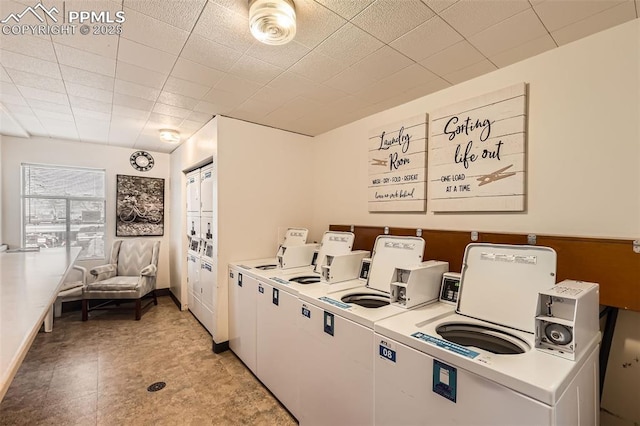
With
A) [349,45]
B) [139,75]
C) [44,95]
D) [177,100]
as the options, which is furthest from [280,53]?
[44,95]

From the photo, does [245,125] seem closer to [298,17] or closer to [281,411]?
[298,17]

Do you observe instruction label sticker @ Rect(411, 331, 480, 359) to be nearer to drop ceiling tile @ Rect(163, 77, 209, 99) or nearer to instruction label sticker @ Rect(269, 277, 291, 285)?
instruction label sticker @ Rect(269, 277, 291, 285)

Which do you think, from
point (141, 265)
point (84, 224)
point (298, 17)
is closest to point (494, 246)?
point (298, 17)

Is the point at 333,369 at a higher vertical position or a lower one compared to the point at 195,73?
lower

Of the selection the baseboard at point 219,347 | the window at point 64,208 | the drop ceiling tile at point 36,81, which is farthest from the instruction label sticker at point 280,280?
the window at point 64,208

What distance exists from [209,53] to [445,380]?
2.31 m

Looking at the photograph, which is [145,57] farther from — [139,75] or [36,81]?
[36,81]

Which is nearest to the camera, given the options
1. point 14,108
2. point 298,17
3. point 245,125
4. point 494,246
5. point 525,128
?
point 298,17

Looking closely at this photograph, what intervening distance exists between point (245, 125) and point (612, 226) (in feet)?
10.6

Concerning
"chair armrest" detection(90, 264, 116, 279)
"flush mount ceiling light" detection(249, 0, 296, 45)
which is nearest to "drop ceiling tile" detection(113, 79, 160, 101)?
"flush mount ceiling light" detection(249, 0, 296, 45)

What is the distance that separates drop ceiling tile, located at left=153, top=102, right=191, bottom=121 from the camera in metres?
2.94

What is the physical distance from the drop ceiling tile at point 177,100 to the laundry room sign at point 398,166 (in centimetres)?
183

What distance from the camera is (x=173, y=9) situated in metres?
1.54

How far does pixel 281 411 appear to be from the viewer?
7.26ft
